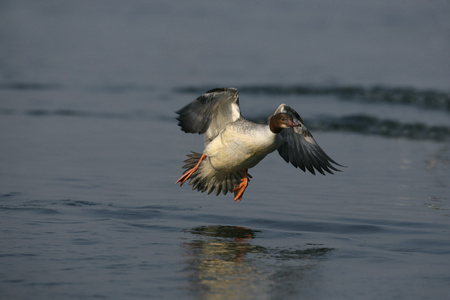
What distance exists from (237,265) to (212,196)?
118 inches

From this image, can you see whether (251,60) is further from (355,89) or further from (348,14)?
(348,14)

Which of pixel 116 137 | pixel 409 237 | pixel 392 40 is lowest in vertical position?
pixel 409 237

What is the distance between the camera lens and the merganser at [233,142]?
815 centimetres

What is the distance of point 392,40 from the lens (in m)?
27.4

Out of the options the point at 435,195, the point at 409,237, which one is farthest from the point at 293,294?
the point at 435,195

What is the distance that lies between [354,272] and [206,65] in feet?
56.1

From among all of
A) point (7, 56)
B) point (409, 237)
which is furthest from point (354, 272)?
point (7, 56)

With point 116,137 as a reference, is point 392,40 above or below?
above

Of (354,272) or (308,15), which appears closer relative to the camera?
(354,272)

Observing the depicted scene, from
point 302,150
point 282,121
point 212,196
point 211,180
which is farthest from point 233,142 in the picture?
point 212,196

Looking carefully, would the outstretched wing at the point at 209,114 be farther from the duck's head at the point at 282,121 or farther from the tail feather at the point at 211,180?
the duck's head at the point at 282,121

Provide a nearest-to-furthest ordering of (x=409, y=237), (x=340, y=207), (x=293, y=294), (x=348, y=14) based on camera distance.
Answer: (x=293, y=294) → (x=409, y=237) → (x=340, y=207) → (x=348, y=14)

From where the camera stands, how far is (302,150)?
8852mm

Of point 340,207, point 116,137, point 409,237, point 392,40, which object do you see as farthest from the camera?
point 392,40
